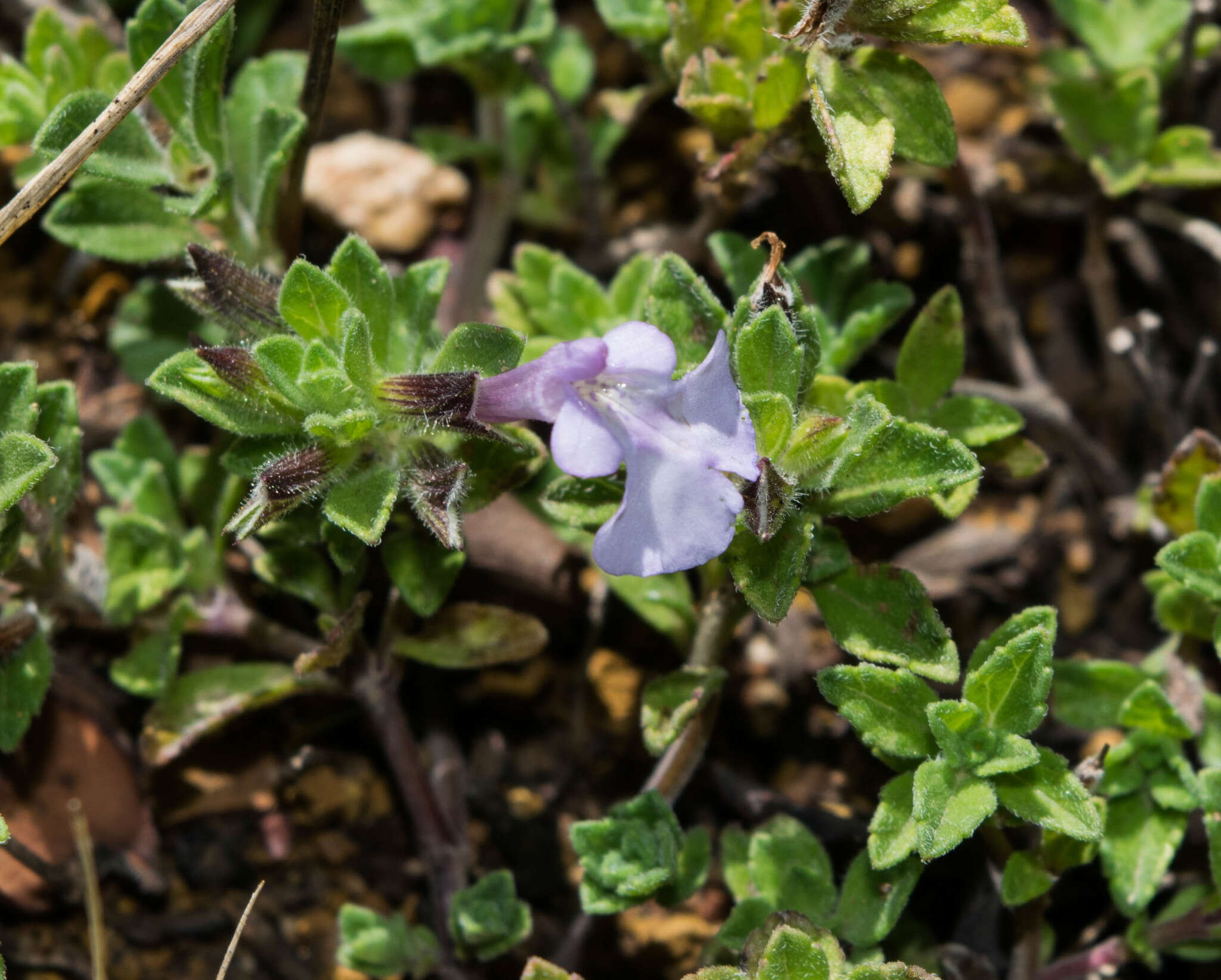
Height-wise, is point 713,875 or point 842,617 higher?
point 842,617

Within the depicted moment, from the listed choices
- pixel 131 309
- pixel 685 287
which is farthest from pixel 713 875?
pixel 131 309

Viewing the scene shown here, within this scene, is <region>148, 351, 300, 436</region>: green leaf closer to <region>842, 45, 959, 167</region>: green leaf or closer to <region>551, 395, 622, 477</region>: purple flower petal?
<region>551, 395, 622, 477</region>: purple flower petal

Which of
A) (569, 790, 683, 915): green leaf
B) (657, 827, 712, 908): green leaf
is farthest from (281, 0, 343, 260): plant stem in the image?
(657, 827, 712, 908): green leaf

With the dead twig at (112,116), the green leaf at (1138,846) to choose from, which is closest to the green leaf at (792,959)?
the green leaf at (1138,846)

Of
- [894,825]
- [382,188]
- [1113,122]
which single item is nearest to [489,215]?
[382,188]

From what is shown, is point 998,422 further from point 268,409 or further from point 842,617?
point 268,409

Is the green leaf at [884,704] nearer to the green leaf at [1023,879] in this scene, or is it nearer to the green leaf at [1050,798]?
the green leaf at [1050,798]
